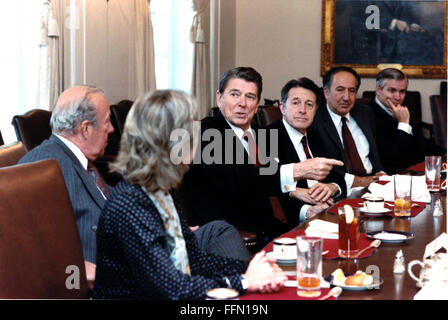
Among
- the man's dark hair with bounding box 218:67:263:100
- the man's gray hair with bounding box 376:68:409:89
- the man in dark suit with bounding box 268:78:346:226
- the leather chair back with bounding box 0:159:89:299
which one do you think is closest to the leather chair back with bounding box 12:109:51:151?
the man's dark hair with bounding box 218:67:263:100

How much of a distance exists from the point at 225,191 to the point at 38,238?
136 centimetres

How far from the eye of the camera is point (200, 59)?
720 cm

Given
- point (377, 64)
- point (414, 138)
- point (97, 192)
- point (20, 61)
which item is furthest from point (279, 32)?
point (97, 192)

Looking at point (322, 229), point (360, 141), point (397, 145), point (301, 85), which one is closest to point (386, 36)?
point (397, 145)

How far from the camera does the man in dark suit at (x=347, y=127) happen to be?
4105 millimetres

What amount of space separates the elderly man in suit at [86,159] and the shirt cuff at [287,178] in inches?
33.4

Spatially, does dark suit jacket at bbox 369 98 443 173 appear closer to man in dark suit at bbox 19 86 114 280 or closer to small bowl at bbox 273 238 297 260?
man in dark suit at bbox 19 86 114 280

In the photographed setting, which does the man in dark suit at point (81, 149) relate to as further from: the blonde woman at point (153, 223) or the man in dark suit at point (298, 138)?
the man in dark suit at point (298, 138)

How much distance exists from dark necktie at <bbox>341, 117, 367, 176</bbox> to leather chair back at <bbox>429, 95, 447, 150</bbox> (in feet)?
4.27

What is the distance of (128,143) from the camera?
5.31 ft

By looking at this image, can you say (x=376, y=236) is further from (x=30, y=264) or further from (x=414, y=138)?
(x=414, y=138)
